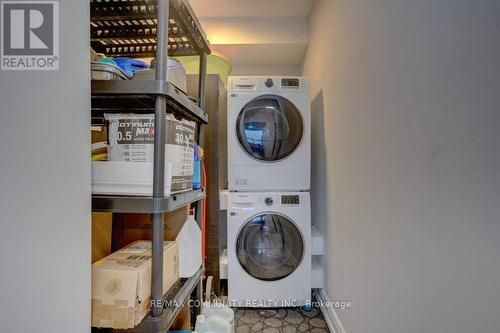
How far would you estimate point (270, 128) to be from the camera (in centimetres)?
195

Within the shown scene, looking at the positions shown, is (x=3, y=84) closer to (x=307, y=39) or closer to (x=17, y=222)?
(x=17, y=222)

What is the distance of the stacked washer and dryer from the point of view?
183 centimetres

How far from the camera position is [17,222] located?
55 cm

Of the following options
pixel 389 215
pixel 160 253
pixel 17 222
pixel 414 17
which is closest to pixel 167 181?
pixel 160 253

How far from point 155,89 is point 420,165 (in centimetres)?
82

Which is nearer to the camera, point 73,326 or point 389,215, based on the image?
point 73,326

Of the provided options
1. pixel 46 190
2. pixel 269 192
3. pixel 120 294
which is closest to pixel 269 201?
pixel 269 192

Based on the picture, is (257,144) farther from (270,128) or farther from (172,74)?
(172,74)

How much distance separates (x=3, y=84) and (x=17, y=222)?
0.29 metres

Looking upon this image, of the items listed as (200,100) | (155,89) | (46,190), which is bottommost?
(46,190)

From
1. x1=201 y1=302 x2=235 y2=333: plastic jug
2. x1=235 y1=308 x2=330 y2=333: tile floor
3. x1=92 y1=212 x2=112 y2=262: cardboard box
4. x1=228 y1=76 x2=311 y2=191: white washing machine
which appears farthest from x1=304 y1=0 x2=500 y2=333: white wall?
x1=92 y1=212 x2=112 y2=262: cardboard box

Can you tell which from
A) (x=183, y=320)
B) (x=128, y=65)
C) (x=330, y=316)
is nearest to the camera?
(x=128, y=65)

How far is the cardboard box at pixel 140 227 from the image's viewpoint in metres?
1.10
